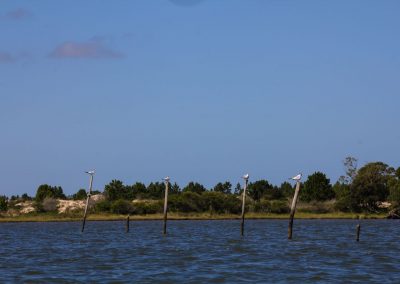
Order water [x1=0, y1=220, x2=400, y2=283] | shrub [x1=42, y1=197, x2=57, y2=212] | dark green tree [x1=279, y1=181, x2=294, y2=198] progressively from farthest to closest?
dark green tree [x1=279, y1=181, x2=294, y2=198]
shrub [x1=42, y1=197, x2=57, y2=212]
water [x1=0, y1=220, x2=400, y2=283]

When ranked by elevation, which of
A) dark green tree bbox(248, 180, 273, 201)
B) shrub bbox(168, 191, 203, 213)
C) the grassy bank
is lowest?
the grassy bank

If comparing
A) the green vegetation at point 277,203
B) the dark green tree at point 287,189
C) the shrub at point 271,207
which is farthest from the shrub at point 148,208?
the dark green tree at point 287,189

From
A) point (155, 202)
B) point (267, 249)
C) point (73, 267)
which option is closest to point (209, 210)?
point (155, 202)

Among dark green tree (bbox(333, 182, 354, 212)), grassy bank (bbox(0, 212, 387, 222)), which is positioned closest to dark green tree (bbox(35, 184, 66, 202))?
grassy bank (bbox(0, 212, 387, 222))

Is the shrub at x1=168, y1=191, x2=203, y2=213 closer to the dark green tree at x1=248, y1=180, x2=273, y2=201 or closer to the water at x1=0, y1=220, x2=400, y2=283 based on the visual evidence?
the dark green tree at x1=248, y1=180, x2=273, y2=201

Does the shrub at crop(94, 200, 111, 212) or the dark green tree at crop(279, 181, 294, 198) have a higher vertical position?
the dark green tree at crop(279, 181, 294, 198)

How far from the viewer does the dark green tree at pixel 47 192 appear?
145 m

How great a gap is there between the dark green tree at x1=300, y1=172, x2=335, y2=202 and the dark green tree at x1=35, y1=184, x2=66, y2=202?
48.8 metres

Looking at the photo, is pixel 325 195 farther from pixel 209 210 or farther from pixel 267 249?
pixel 267 249

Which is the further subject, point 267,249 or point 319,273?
point 267,249

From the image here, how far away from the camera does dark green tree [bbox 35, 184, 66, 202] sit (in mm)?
144788

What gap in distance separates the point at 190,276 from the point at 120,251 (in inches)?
673

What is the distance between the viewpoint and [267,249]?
52062mm

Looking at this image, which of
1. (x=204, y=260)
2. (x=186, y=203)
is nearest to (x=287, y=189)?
(x=186, y=203)
